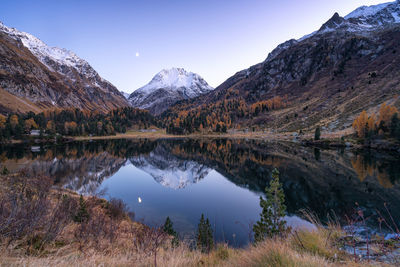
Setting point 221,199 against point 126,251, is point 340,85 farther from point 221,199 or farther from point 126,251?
point 126,251

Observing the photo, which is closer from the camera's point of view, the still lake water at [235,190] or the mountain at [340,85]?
the still lake water at [235,190]

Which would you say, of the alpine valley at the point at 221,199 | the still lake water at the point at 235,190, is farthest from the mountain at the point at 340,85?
the still lake water at the point at 235,190

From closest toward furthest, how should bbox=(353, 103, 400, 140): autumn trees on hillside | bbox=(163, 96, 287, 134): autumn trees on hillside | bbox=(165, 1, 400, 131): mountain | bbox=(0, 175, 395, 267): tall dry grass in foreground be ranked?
bbox=(0, 175, 395, 267): tall dry grass in foreground
bbox=(353, 103, 400, 140): autumn trees on hillside
bbox=(165, 1, 400, 131): mountain
bbox=(163, 96, 287, 134): autumn trees on hillside

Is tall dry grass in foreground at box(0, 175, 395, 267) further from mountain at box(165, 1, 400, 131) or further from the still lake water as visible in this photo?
mountain at box(165, 1, 400, 131)

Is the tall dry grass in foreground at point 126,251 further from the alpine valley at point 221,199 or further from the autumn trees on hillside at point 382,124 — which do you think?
the autumn trees on hillside at point 382,124

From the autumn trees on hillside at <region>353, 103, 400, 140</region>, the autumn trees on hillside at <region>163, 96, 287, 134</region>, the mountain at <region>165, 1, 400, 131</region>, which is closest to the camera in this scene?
the autumn trees on hillside at <region>353, 103, 400, 140</region>

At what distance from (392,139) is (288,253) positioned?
70.1 meters

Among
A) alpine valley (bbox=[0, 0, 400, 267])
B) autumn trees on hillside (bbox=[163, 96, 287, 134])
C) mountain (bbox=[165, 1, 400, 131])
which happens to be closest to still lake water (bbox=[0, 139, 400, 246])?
alpine valley (bbox=[0, 0, 400, 267])

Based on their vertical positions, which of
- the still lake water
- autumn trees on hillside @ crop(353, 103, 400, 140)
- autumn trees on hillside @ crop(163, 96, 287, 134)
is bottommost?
the still lake water

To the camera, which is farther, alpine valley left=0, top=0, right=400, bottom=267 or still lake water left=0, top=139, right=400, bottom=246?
still lake water left=0, top=139, right=400, bottom=246

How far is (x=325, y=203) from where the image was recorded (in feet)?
66.9

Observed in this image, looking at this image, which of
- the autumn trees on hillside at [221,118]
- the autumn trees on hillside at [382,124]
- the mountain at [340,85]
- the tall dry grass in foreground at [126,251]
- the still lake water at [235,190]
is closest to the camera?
the tall dry grass in foreground at [126,251]

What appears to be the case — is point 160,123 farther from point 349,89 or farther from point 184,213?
point 184,213

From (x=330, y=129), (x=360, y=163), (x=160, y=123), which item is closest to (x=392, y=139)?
(x=360, y=163)
